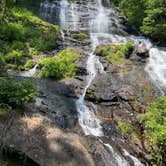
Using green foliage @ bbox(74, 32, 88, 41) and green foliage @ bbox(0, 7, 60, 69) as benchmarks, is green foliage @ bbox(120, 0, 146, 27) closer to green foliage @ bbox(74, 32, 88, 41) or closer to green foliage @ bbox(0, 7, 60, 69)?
green foliage @ bbox(74, 32, 88, 41)

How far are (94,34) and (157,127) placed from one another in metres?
12.7

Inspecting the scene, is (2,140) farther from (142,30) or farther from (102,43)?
(142,30)

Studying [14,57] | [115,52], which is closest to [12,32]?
[14,57]

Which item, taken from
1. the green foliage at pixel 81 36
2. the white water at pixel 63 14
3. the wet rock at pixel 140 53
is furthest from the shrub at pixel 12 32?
the wet rock at pixel 140 53

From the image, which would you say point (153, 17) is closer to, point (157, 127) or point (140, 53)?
point (140, 53)

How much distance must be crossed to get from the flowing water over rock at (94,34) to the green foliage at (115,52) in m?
0.64

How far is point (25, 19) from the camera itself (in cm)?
2241

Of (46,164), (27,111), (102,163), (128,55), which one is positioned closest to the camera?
(46,164)

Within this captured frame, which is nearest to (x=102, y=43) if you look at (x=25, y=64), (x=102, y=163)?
(x=25, y=64)

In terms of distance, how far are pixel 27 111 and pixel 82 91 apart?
4.16 metres

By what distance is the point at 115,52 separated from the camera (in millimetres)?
18891

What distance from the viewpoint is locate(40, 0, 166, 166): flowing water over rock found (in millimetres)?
12141

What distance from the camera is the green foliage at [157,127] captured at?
35.9ft

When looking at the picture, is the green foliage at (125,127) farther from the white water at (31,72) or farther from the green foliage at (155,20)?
the green foliage at (155,20)
